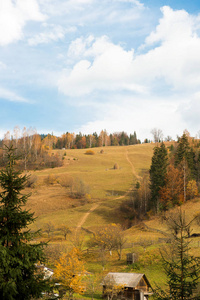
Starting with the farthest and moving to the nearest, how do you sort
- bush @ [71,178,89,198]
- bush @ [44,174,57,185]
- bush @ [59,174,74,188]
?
bush @ [44,174,57,185], bush @ [59,174,74,188], bush @ [71,178,89,198]

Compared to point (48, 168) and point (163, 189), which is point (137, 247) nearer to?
point (163, 189)

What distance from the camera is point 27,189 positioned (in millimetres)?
91625

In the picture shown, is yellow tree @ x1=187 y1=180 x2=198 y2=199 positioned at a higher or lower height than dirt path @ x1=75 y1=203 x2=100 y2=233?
higher

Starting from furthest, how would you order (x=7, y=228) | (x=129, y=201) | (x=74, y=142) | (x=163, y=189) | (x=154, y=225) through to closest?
(x=74, y=142), (x=129, y=201), (x=163, y=189), (x=154, y=225), (x=7, y=228)

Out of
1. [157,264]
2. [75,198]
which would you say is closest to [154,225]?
[157,264]

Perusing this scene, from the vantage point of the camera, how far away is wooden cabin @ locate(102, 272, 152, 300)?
29812mm

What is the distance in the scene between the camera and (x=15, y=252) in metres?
11.9

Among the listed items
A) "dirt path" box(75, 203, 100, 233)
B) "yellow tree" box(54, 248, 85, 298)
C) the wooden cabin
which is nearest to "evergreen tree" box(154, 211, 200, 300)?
"yellow tree" box(54, 248, 85, 298)

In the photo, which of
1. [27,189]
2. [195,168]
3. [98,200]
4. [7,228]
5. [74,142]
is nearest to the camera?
[7,228]

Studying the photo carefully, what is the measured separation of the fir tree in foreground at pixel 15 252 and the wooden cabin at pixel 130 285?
19.8 m

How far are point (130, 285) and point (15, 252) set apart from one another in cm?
2260

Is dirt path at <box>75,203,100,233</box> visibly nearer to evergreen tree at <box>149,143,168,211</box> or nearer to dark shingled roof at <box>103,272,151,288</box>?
evergreen tree at <box>149,143,168,211</box>

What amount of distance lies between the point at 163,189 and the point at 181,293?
5559 cm

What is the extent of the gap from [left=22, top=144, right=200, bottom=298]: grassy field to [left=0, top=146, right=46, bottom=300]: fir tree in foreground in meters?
3.20
